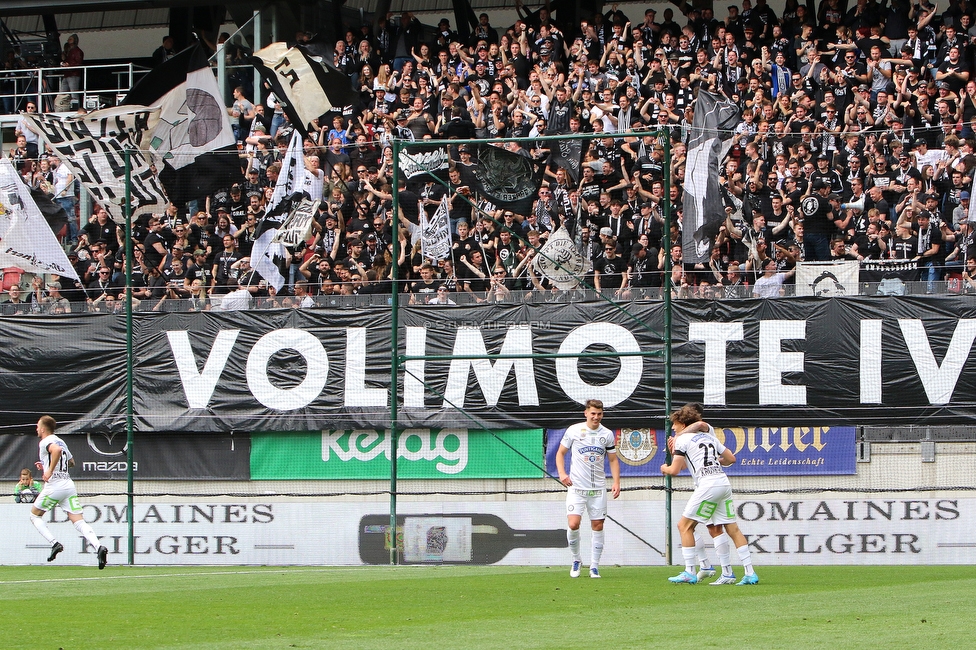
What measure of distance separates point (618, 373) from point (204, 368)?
597cm

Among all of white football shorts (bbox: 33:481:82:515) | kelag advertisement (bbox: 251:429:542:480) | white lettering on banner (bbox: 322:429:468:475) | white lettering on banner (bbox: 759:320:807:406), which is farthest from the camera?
white lettering on banner (bbox: 322:429:468:475)

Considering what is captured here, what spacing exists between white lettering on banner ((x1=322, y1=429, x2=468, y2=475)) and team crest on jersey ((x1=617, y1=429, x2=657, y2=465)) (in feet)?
7.12

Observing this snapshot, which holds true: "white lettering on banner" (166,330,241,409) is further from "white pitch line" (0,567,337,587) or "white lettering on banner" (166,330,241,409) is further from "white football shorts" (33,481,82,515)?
"white pitch line" (0,567,337,587)

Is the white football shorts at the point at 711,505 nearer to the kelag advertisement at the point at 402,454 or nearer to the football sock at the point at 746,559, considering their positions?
the football sock at the point at 746,559

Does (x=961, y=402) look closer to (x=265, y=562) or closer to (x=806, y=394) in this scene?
(x=806, y=394)

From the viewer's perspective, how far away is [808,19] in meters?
23.3

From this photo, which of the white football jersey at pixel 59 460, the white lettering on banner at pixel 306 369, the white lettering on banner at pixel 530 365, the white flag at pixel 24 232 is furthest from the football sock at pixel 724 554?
the white flag at pixel 24 232

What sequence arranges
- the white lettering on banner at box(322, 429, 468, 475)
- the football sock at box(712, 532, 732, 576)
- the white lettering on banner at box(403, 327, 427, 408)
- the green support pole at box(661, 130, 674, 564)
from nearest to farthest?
the football sock at box(712, 532, 732, 576) < the green support pole at box(661, 130, 674, 564) < the white lettering on banner at box(322, 429, 468, 475) < the white lettering on banner at box(403, 327, 427, 408)

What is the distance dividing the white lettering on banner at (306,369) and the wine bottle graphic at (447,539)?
208 cm

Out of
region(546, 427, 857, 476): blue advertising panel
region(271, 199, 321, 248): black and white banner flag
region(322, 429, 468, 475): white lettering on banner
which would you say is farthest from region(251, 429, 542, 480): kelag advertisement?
region(271, 199, 321, 248): black and white banner flag

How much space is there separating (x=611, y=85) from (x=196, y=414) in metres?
8.54

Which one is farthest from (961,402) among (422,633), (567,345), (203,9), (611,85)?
(203,9)

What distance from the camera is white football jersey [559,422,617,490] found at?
14.5m

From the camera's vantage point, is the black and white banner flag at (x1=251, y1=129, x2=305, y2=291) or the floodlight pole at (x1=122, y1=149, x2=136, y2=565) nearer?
the floodlight pole at (x1=122, y1=149, x2=136, y2=565)
